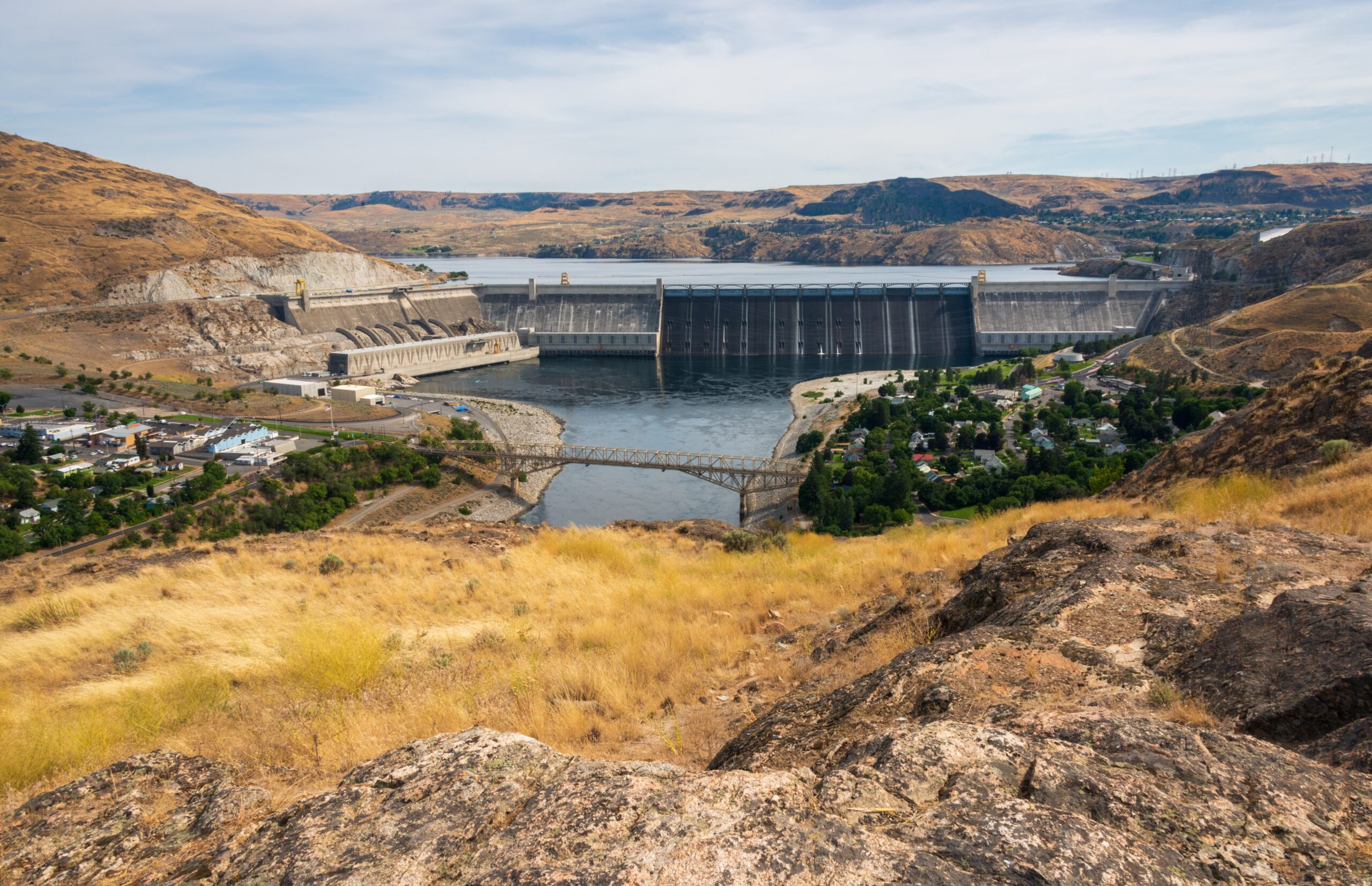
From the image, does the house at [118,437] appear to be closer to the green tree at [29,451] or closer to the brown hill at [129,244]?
the green tree at [29,451]

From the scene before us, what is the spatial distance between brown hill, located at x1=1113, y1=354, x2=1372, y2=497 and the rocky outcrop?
75.1m

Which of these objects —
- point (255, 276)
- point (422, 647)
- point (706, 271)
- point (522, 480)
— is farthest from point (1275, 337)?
point (706, 271)

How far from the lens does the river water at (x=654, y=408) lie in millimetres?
35531

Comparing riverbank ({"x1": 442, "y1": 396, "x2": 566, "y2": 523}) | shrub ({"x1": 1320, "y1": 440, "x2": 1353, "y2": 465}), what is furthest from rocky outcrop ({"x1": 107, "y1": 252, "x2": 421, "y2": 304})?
shrub ({"x1": 1320, "y1": 440, "x2": 1353, "y2": 465})

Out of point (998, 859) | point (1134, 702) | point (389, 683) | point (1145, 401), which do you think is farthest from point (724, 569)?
point (1145, 401)

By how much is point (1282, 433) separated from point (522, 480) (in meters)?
31.1

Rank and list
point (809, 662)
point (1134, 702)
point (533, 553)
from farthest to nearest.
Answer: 1. point (533, 553)
2. point (809, 662)
3. point (1134, 702)

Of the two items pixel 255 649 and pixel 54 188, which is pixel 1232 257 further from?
pixel 54 188

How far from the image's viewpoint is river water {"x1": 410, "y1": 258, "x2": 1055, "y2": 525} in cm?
3553

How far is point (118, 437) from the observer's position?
A: 38156 millimetres

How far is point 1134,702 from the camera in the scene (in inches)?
153

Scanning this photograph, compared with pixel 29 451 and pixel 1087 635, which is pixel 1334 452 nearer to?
pixel 1087 635

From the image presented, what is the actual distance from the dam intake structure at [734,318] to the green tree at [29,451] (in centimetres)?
3311

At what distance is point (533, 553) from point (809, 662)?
752cm
